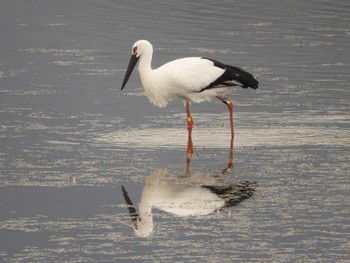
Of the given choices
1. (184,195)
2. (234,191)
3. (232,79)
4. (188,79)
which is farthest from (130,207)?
(232,79)

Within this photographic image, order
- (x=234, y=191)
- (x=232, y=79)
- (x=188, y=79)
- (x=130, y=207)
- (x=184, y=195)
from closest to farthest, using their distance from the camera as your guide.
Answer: (x=130, y=207) → (x=184, y=195) → (x=234, y=191) → (x=188, y=79) → (x=232, y=79)

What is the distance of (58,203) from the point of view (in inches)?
507

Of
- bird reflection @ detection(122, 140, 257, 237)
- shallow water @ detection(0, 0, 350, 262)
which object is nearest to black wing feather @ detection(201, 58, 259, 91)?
shallow water @ detection(0, 0, 350, 262)

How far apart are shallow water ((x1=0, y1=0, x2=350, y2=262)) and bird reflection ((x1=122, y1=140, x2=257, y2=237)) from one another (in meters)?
0.10

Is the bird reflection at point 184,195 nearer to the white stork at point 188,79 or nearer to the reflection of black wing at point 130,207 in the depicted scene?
the reflection of black wing at point 130,207

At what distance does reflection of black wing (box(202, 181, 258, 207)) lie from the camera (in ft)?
42.5

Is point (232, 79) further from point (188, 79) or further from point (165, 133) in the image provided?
point (165, 133)

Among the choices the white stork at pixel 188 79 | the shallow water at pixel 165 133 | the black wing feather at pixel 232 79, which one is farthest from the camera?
the black wing feather at pixel 232 79

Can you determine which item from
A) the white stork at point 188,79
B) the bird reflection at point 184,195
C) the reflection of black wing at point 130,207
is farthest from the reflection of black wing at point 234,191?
the white stork at point 188,79

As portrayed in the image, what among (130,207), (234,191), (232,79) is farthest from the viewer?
(232,79)

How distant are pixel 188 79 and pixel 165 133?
78cm

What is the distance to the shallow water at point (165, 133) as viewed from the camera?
11.4 meters

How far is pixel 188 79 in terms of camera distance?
666 inches

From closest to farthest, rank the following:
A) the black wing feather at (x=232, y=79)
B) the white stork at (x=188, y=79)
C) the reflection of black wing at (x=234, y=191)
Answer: the reflection of black wing at (x=234, y=191) < the white stork at (x=188, y=79) < the black wing feather at (x=232, y=79)
